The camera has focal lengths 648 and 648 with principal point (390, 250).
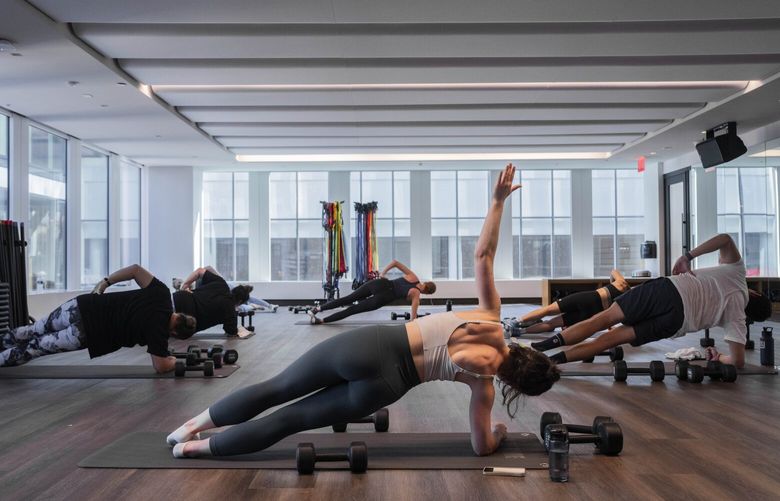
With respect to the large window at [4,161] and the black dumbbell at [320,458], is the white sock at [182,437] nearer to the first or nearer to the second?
the black dumbbell at [320,458]

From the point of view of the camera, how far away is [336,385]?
8.02ft

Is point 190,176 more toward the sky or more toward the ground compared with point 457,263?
more toward the sky

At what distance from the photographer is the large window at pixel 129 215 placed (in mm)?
11445

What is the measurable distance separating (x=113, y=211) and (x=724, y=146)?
938 cm

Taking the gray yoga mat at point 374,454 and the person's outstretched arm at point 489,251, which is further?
the gray yoga mat at point 374,454

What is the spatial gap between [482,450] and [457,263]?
11163 millimetres

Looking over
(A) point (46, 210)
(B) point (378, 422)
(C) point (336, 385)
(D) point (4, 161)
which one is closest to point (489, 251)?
(C) point (336, 385)

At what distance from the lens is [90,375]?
186 inches

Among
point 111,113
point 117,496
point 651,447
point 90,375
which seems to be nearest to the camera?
point 117,496

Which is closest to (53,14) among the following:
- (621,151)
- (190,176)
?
(190,176)

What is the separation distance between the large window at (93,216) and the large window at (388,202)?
5.06m

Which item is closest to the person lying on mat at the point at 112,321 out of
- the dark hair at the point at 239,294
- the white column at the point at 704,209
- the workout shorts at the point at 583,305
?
the dark hair at the point at 239,294

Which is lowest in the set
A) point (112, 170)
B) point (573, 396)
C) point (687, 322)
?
point (573, 396)

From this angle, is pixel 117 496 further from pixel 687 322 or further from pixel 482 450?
pixel 687 322
